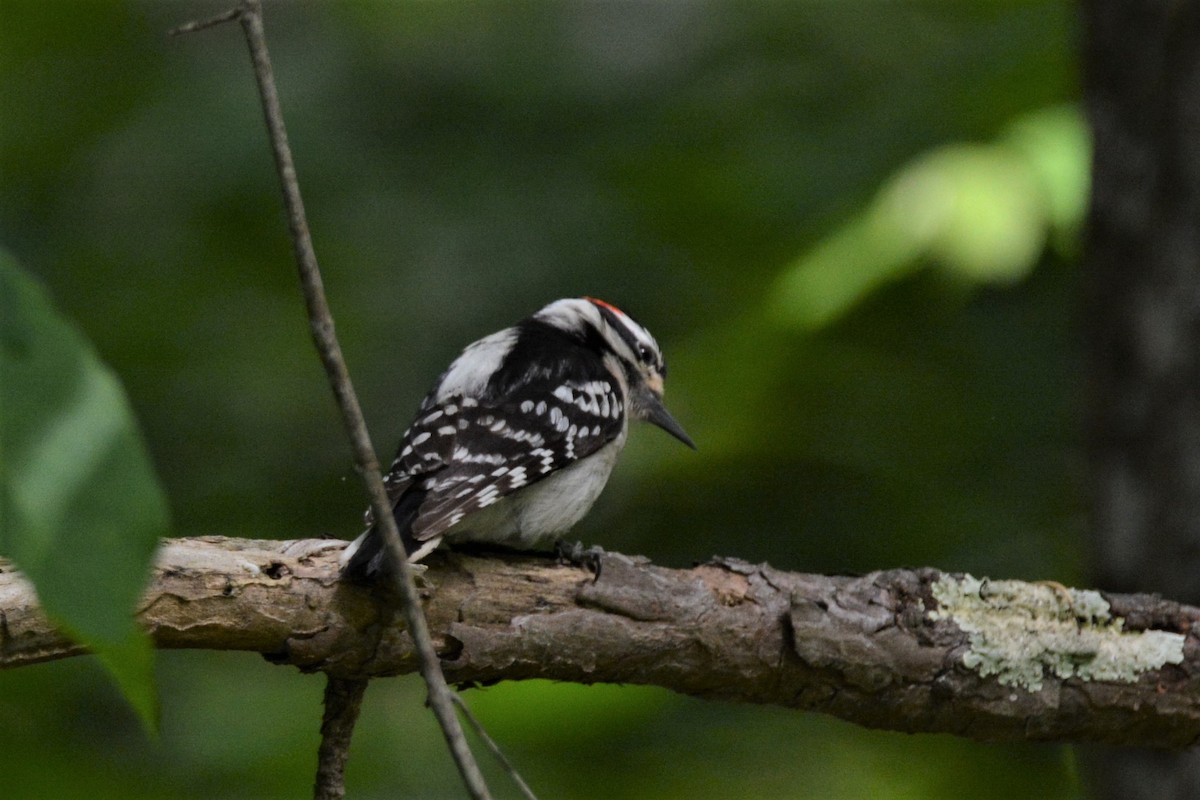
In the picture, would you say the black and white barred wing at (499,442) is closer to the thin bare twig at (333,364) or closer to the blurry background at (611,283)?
the blurry background at (611,283)

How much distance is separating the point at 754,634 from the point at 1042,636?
2.77 feet

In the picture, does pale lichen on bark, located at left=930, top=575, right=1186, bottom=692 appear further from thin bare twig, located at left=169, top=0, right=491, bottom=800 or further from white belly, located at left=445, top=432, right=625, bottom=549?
thin bare twig, located at left=169, top=0, right=491, bottom=800

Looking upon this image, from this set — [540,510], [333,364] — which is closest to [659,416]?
[540,510]

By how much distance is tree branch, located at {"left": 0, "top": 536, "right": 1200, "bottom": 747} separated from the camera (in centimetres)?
311

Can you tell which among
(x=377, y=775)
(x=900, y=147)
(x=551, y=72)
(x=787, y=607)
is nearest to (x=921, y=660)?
(x=787, y=607)

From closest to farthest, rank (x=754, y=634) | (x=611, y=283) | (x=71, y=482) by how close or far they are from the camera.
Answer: (x=71, y=482)
(x=754, y=634)
(x=611, y=283)

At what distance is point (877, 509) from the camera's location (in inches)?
245

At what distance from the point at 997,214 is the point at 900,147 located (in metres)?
1.67

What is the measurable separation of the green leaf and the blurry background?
12.1ft

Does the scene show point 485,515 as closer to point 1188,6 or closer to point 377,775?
point 377,775

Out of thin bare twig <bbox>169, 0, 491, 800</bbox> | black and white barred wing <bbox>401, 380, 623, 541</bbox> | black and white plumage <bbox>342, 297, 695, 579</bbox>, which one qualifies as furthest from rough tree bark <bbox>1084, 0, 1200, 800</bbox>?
thin bare twig <bbox>169, 0, 491, 800</bbox>

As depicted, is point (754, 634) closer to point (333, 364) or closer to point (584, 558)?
point (584, 558)

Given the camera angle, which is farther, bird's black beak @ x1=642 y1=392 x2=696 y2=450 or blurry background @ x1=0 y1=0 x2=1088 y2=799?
bird's black beak @ x1=642 y1=392 x2=696 y2=450

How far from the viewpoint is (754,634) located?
3.50m
